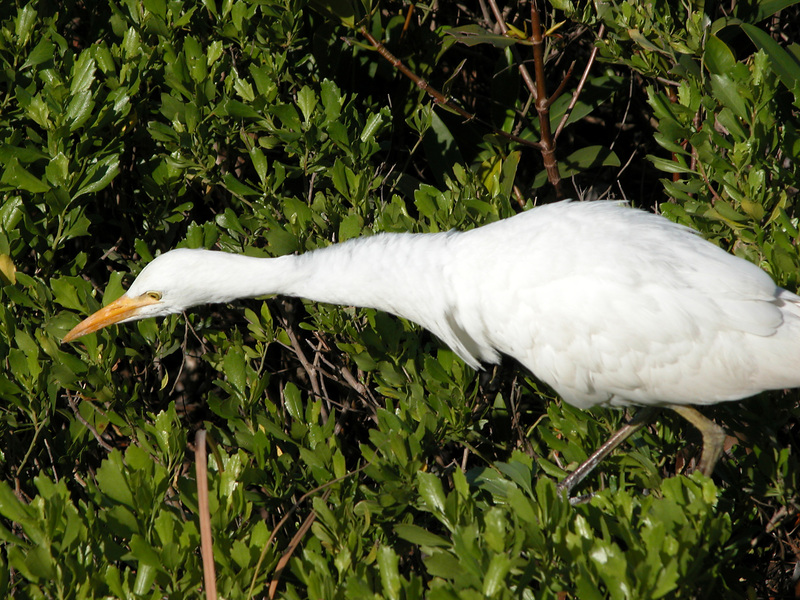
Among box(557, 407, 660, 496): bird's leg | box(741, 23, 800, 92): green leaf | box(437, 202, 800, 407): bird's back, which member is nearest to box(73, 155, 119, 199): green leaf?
box(437, 202, 800, 407): bird's back

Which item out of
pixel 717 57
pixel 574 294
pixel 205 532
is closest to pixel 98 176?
pixel 205 532

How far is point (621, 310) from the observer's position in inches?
104

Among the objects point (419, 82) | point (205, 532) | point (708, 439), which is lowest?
point (708, 439)

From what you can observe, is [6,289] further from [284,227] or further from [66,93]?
[284,227]

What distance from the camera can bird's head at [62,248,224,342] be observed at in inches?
112

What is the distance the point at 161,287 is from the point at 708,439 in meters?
2.27

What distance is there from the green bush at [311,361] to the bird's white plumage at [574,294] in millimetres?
176

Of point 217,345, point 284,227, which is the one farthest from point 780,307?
point 217,345

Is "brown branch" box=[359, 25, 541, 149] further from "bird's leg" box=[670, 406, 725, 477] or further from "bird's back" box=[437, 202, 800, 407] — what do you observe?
"bird's leg" box=[670, 406, 725, 477]

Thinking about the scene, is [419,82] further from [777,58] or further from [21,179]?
[21,179]

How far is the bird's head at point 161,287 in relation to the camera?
2.84m

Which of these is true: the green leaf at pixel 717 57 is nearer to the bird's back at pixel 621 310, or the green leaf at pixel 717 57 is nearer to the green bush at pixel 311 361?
the green bush at pixel 311 361

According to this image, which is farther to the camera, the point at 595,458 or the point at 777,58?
Result: the point at 777,58

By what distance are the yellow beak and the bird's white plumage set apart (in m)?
0.05
